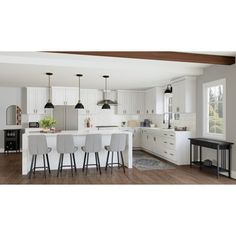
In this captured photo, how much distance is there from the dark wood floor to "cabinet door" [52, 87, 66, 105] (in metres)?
3.43

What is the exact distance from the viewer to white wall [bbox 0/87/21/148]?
8453 millimetres

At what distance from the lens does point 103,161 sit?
231 inches

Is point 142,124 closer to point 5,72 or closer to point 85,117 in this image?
point 85,117

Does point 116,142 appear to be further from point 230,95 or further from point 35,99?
point 35,99

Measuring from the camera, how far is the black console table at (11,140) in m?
8.10

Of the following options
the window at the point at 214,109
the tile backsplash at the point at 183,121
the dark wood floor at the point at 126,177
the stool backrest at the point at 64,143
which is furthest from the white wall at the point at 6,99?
the window at the point at 214,109

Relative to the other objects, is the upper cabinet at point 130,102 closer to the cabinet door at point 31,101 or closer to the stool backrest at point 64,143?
the cabinet door at point 31,101

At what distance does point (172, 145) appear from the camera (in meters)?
6.34

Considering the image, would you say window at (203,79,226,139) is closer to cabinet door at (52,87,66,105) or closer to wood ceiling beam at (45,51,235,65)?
wood ceiling beam at (45,51,235,65)

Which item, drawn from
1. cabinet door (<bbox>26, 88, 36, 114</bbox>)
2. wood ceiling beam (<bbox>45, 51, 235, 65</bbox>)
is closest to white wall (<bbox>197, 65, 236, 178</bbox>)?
wood ceiling beam (<bbox>45, 51, 235, 65</bbox>)

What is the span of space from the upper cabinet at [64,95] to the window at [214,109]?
4.87 metres

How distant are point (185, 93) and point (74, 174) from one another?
3.72 metres

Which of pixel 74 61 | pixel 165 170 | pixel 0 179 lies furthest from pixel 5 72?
pixel 165 170

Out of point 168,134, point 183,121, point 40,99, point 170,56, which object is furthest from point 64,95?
point 170,56
